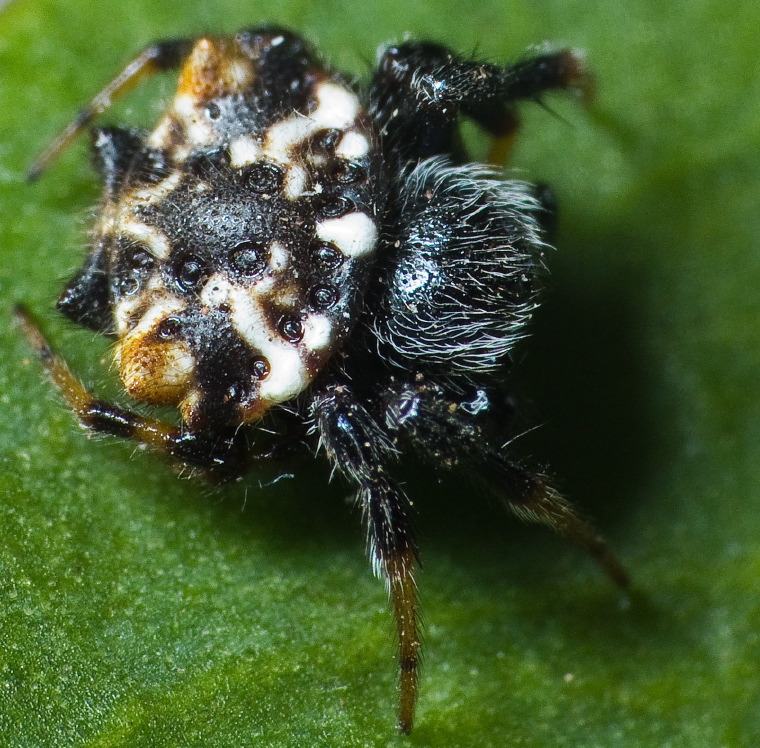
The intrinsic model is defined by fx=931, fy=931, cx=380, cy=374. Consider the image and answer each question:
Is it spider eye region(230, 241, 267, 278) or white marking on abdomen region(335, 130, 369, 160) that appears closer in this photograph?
spider eye region(230, 241, 267, 278)

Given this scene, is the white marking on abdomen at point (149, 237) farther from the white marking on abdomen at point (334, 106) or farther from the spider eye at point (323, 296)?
the white marking on abdomen at point (334, 106)

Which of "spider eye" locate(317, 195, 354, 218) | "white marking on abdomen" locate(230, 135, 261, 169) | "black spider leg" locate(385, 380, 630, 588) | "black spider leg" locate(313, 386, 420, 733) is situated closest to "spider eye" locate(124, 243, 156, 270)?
"white marking on abdomen" locate(230, 135, 261, 169)

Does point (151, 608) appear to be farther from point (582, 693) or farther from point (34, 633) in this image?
point (582, 693)

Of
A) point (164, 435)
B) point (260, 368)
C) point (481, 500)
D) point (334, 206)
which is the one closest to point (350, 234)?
point (334, 206)

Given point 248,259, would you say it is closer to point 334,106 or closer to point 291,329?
point 291,329

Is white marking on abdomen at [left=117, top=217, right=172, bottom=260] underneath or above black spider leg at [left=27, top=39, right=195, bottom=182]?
underneath

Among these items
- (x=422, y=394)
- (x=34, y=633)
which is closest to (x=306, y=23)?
(x=422, y=394)

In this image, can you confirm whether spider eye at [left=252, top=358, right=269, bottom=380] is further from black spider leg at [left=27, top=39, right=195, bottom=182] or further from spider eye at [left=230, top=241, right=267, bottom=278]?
black spider leg at [left=27, top=39, right=195, bottom=182]
